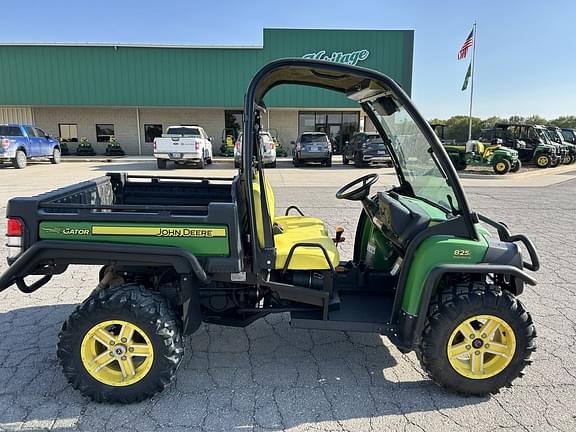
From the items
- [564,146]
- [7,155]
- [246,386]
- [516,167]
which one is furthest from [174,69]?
[246,386]

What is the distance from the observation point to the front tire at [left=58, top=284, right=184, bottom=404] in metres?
2.57

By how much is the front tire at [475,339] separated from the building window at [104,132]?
29259mm

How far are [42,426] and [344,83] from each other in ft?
9.58

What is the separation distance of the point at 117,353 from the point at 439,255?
6.96 feet

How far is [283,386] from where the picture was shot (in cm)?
283

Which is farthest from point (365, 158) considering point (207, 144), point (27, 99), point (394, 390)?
point (27, 99)

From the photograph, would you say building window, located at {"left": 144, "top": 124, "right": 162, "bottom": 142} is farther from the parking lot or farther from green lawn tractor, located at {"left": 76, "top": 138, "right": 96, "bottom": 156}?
the parking lot

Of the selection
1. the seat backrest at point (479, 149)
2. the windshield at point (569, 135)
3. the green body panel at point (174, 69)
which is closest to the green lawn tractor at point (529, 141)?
the seat backrest at point (479, 149)

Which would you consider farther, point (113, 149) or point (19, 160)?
point (113, 149)

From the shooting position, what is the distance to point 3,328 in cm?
358

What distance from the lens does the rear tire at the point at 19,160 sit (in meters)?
17.7

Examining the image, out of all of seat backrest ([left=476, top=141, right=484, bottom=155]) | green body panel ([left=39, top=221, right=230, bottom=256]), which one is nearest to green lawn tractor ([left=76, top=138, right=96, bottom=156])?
seat backrest ([left=476, top=141, right=484, bottom=155])

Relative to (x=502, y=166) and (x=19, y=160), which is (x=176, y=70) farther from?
(x=502, y=166)

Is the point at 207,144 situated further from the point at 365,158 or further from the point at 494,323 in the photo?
the point at 494,323
